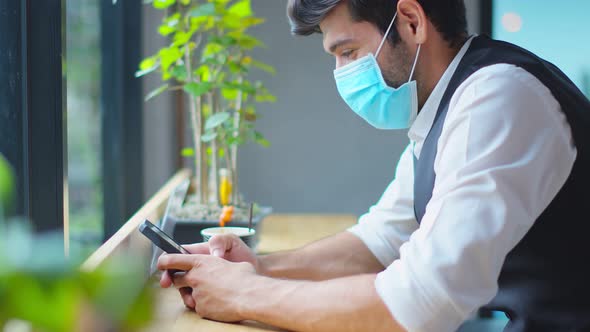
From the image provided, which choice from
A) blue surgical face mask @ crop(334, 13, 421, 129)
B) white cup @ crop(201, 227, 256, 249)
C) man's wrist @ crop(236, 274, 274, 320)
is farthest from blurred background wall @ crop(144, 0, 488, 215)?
man's wrist @ crop(236, 274, 274, 320)

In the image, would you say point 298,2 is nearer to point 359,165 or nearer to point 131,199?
point 131,199

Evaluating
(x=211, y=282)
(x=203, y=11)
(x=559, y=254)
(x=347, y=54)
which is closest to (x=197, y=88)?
(x=203, y=11)

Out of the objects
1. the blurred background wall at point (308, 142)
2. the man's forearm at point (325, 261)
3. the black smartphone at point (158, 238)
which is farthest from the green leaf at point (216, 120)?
the blurred background wall at point (308, 142)

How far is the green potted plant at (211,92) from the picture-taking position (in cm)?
180

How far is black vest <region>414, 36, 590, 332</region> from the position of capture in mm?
1017

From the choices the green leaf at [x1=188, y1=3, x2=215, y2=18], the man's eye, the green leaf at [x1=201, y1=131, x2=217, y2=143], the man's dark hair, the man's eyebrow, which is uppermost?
the man's dark hair

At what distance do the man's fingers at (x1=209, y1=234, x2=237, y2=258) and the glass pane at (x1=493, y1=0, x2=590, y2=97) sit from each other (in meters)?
2.08

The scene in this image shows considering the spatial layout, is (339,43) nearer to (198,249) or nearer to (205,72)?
(198,249)

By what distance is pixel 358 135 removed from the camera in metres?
3.57

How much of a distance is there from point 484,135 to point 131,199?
1.82m

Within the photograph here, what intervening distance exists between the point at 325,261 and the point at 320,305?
462 millimetres

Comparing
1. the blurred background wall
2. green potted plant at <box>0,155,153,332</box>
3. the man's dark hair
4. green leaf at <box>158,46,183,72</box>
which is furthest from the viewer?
the blurred background wall

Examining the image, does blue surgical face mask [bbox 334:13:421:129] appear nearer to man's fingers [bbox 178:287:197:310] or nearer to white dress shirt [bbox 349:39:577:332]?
white dress shirt [bbox 349:39:577:332]

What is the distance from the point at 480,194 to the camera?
91cm
